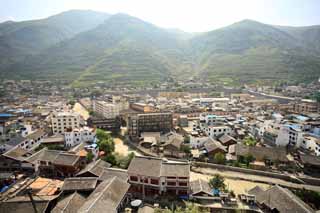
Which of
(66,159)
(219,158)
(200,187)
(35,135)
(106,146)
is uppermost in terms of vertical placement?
(35,135)

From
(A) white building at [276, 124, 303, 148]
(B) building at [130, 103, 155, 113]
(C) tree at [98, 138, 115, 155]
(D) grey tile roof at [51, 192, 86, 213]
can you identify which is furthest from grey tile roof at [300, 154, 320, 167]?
(B) building at [130, 103, 155, 113]

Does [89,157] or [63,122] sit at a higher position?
[63,122]

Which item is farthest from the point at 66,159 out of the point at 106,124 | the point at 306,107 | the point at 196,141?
the point at 306,107

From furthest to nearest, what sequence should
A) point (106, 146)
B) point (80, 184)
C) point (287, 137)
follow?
1. point (287, 137)
2. point (106, 146)
3. point (80, 184)

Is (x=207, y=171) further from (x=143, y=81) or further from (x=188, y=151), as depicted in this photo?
(x=143, y=81)

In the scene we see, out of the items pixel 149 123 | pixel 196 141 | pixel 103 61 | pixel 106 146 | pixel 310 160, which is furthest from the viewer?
pixel 103 61

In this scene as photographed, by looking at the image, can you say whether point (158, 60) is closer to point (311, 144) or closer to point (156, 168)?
point (311, 144)

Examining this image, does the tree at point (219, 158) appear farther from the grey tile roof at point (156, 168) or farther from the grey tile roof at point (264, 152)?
the grey tile roof at point (156, 168)

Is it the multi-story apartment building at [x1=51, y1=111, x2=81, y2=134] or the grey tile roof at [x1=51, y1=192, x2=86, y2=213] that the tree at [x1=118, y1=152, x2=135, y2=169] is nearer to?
the grey tile roof at [x1=51, y1=192, x2=86, y2=213]
